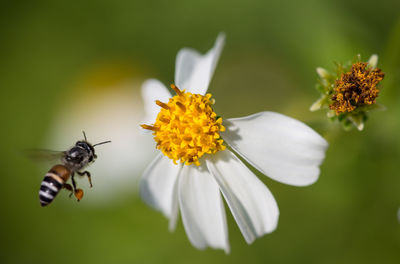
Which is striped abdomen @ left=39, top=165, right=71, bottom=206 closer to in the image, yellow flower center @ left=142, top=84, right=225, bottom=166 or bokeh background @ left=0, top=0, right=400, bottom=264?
yellow flower center @ left=142, top=84, right=225, bottom=166

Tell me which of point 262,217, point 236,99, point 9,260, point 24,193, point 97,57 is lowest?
point 9,260

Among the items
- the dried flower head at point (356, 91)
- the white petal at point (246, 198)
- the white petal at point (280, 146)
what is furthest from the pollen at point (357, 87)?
the white petal at point (246, 198)

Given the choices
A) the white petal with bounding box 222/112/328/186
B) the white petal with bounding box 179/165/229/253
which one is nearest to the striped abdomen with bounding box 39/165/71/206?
the white petal with bounding box 179/165/229/253

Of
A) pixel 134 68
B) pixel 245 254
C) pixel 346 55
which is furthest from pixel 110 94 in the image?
pixel 346 55

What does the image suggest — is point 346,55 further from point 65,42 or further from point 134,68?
point 65,42

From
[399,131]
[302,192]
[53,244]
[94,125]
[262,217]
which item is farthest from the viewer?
[94,125]

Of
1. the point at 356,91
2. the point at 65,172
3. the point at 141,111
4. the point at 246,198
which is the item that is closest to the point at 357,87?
the point at 356,91

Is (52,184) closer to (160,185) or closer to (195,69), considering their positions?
(160,185)
